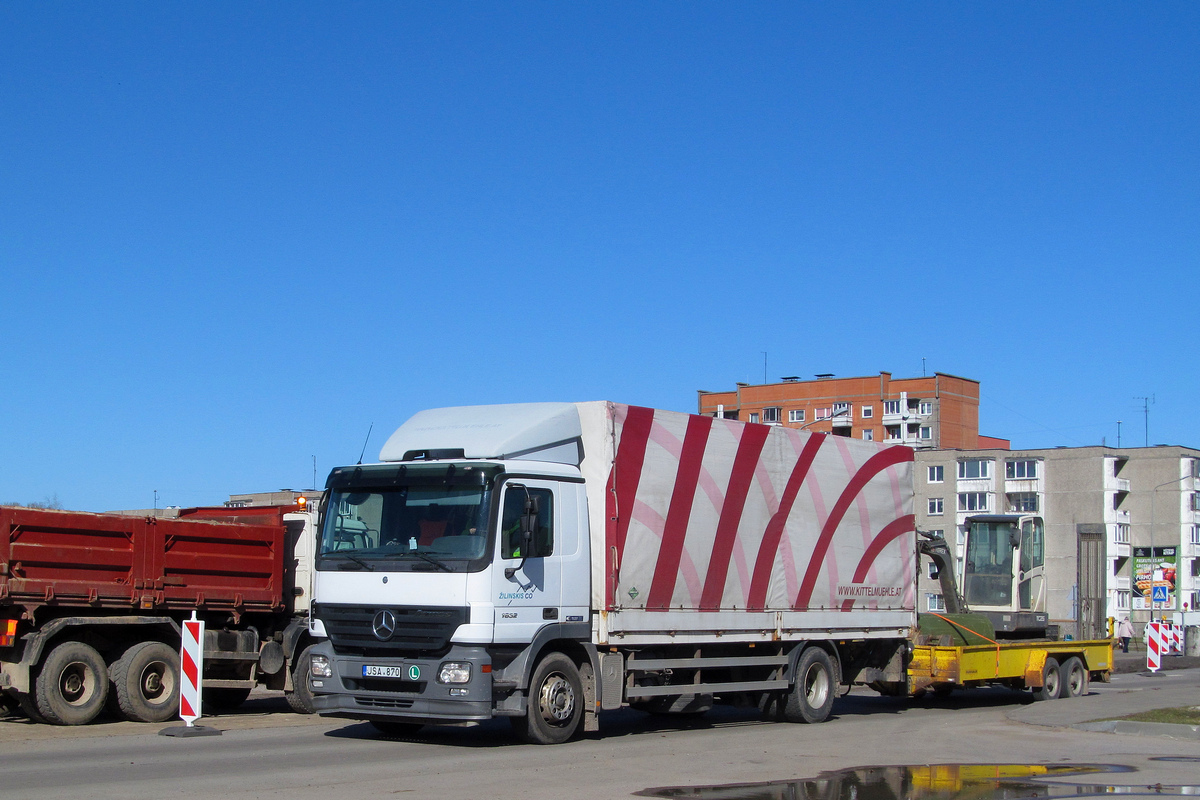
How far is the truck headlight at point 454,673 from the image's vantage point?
11.8 meters

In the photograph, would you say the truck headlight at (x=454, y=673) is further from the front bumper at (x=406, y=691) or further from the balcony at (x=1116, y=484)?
the balcony at (x=1116, y=484)

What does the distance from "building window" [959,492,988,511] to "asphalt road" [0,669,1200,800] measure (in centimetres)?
7991

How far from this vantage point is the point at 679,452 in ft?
46.9

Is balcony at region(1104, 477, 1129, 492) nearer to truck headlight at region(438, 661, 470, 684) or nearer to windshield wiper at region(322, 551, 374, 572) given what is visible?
windshield wiper at region(322, 551, 374, 572)

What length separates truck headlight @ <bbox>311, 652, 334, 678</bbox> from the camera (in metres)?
12.6

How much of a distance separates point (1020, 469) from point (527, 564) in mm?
88603

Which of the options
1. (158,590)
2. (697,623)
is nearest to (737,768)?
(697,623)

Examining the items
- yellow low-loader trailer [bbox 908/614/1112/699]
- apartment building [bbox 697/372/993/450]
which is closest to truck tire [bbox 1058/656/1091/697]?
yellow low-loader trailer [bbox 908/614/1112/699]

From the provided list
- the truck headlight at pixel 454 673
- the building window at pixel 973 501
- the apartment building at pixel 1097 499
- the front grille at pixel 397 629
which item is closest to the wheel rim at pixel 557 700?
the truck headlight at pixel 454 673

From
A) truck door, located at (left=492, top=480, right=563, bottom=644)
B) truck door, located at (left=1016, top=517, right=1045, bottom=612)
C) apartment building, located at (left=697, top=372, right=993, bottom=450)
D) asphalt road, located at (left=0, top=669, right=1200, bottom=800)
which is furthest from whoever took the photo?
apartment building, located at (left=697, top=372, right=993, bottom=450)

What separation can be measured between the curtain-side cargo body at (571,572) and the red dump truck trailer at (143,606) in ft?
10.7

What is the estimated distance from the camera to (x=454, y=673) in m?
11.9

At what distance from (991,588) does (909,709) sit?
5.26m

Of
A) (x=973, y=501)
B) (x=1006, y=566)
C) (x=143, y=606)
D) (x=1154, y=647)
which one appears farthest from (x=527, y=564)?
(x=973, y=501)
